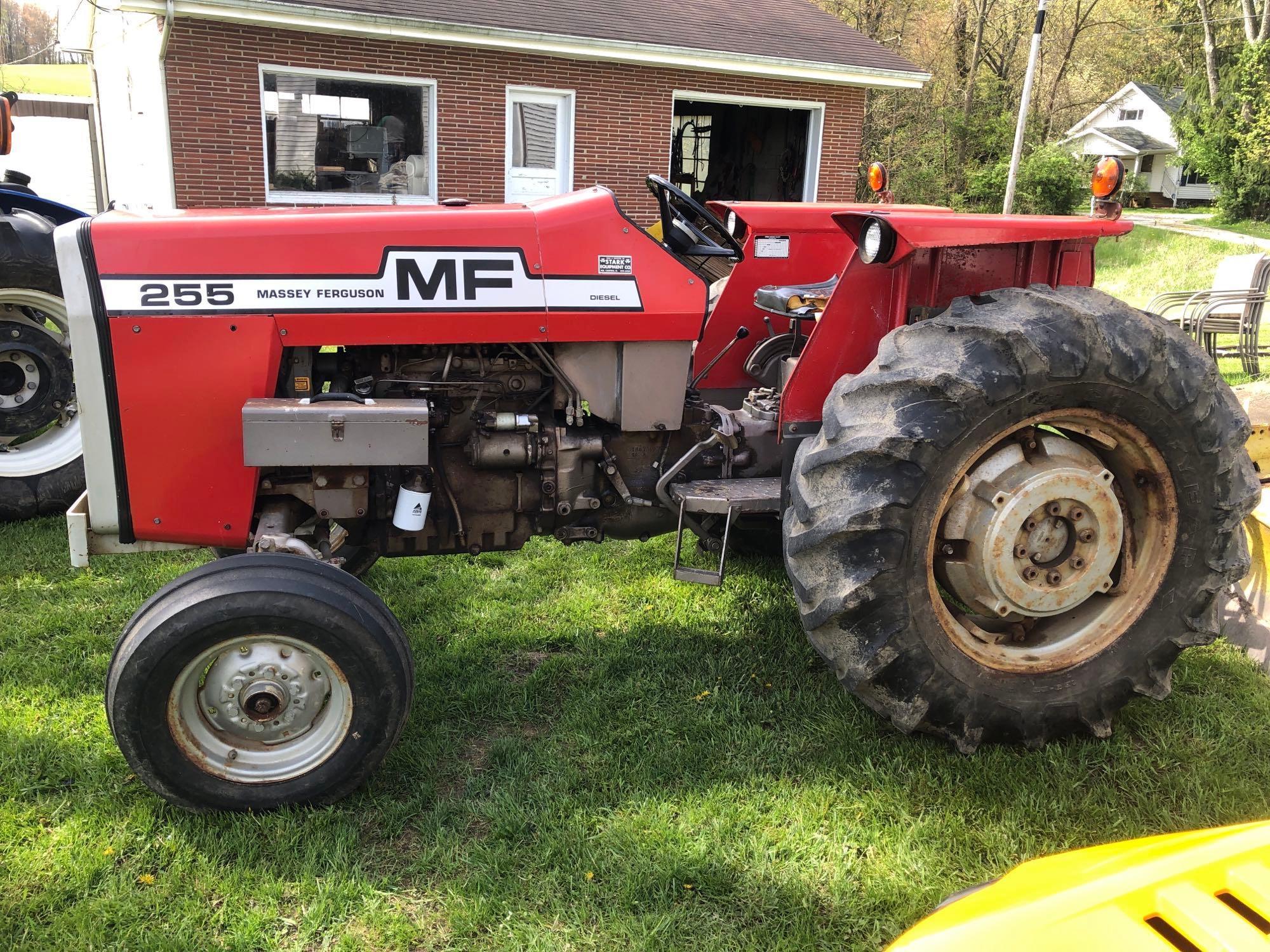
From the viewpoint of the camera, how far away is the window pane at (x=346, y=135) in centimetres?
1048

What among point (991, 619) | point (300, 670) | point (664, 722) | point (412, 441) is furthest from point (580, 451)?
point (991, 619)

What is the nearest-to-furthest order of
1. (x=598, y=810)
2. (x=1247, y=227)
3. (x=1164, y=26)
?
(x=598, y=810) < (x=1247, y=227) < (x=1164, y=26)

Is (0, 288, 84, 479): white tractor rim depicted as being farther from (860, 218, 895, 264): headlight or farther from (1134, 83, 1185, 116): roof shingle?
(1134, 83, 1185, 116): roof shingle

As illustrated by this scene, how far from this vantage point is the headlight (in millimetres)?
2711

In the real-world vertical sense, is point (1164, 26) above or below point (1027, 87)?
above

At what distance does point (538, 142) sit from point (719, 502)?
10004 mm

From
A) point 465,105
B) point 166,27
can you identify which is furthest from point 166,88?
point 465,105

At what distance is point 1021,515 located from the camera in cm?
257

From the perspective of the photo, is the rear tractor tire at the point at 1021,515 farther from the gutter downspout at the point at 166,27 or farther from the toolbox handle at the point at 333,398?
the gutter downspout at the point at 166,27

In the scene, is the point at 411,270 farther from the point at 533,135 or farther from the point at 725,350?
the point at 533,135

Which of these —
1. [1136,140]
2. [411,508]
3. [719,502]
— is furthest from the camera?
[1136,140]

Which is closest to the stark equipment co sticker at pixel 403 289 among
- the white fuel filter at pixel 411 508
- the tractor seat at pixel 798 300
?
the white fuel filter at pixel 411 508

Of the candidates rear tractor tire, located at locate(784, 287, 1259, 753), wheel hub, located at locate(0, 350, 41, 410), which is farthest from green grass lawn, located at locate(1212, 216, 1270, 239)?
wheel hub, located at locate(0, 350, 41, 410)

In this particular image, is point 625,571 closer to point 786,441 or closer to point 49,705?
point 786,441
